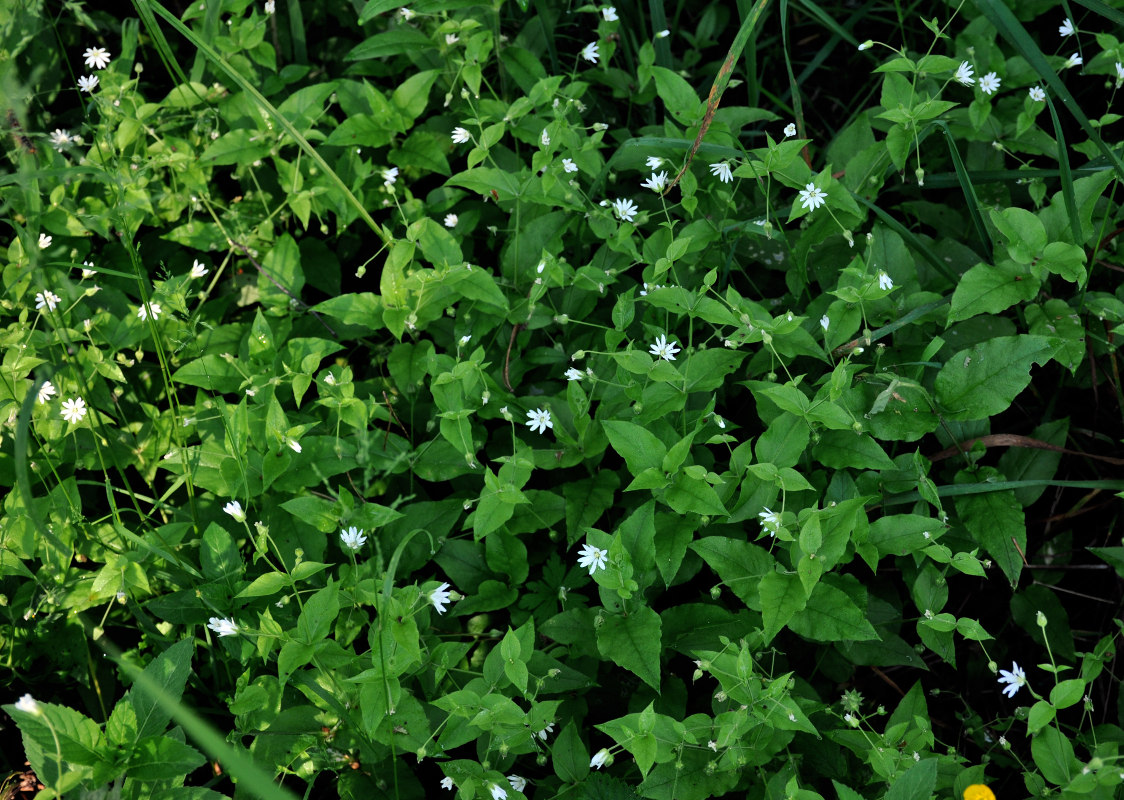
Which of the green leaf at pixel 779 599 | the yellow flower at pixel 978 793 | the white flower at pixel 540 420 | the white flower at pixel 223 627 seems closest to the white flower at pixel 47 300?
the white flower at pixel 223 627

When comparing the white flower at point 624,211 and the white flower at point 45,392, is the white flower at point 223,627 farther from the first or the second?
the white flower at point 624,211

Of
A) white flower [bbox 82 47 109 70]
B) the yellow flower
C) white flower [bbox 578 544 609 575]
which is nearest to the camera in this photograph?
the yellow flower

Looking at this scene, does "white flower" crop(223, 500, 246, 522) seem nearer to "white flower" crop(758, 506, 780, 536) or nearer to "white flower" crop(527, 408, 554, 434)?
"white flower" crop(527, 408, 554, 434)

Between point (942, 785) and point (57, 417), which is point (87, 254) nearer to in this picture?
point (57, 417)

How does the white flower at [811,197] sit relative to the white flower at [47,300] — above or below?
above

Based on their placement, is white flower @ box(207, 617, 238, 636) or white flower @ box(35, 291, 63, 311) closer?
white flower @ box(207, 617, 238, 636)

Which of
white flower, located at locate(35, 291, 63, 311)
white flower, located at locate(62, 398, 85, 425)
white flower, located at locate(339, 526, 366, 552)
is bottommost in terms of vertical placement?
white flower, located at locate(339, 526, 366, 552)

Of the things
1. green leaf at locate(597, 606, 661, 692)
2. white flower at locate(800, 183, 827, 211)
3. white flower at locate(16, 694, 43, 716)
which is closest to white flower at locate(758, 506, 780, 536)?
green leaf at locate(597, 606, 661, 692)

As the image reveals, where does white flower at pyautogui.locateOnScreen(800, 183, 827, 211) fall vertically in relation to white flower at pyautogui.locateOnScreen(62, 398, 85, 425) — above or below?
above
